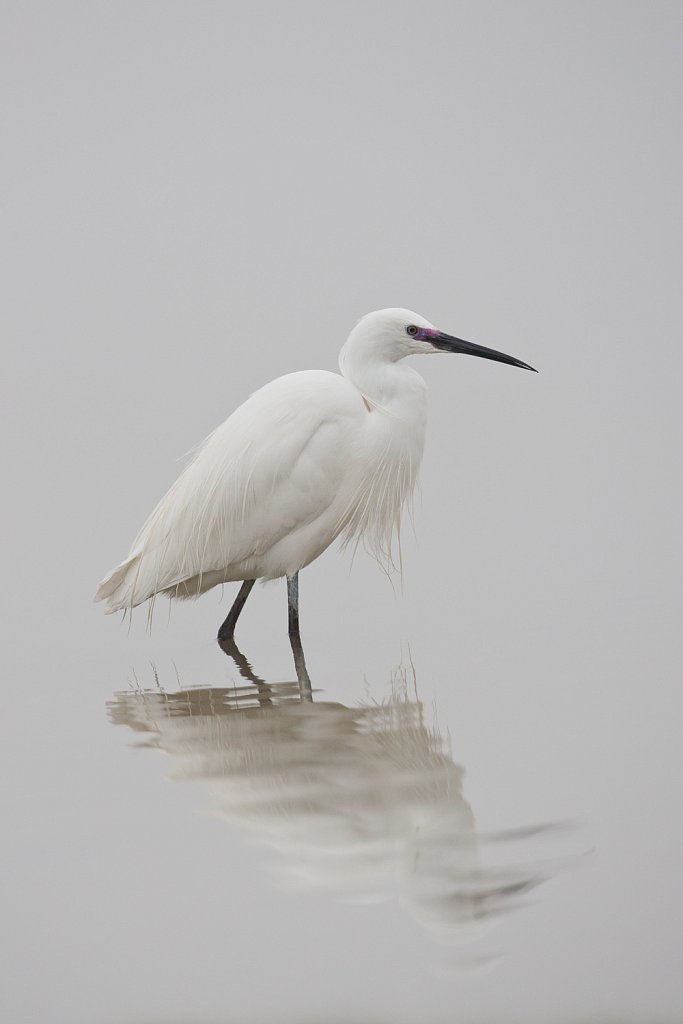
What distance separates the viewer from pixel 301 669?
5.70m

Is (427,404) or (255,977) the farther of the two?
(427,404)

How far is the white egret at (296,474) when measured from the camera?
5.84 m

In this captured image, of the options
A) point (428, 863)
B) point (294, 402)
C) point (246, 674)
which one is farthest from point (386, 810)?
point (294, 402)

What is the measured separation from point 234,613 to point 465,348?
1.86 metres

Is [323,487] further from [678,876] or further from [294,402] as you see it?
[678,876]

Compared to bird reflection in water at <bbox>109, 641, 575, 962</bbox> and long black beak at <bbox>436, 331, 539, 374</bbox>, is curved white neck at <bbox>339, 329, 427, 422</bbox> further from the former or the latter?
bird reflection in water at <bbox>109, 641, 575, 962</bbox>

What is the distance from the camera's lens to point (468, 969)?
8.52ft

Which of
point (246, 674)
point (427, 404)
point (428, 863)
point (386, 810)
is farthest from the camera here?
point (427, 404)

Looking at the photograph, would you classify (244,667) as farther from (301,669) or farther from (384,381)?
(384,381)

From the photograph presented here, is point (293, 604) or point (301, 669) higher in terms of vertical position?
point (293, 604)

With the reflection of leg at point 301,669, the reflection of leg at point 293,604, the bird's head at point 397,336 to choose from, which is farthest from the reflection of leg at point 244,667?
the bird's head at point 397,336

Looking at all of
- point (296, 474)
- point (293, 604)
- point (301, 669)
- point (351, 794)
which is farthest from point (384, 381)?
point (351, 794)

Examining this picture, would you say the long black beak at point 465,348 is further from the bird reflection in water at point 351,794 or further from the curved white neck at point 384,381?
the bird reflection in water at point 351,794

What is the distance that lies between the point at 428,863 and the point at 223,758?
129 cm
